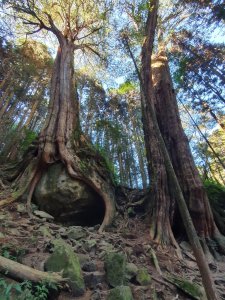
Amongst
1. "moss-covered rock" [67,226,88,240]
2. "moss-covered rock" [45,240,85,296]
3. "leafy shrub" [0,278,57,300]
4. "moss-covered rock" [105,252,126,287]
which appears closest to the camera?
"leafy shrub" [0,278,57,300]

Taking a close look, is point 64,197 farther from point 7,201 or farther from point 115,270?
point 115,270

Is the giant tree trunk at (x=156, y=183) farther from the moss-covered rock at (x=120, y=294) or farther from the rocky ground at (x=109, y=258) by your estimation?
the moss-covered rock at (x=120, y=294)

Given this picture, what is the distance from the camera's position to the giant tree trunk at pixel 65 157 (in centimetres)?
589

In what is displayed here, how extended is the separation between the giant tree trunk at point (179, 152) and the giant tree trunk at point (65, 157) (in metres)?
1.86

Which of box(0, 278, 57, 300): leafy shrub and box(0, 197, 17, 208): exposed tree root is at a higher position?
box(0, 197, 17, 208): exposed tree root

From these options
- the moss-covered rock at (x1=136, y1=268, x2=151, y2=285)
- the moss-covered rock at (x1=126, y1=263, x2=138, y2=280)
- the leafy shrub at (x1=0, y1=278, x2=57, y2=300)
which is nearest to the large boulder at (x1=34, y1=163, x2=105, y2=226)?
the moss-covered rock at (x1=126, y1=263, x2=138, y2=280)

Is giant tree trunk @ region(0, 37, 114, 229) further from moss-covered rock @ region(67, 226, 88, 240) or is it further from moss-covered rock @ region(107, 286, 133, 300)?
moss-covered rock @ region(107, 286, 133, 300)

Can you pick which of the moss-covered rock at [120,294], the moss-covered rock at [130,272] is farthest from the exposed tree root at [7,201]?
the moss-covered rock at [120,294]

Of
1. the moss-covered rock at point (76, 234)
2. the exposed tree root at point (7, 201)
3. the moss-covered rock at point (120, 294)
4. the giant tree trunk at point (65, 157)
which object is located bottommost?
the moss-covered rock at point (120, 294)

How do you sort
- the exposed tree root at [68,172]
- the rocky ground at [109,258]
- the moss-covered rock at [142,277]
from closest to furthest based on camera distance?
the rocky ground at [109,258]
the moss-covered rock at [142,277]
the exposed tree root at [68,172]

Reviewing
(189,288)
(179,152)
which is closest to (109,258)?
(189,288)

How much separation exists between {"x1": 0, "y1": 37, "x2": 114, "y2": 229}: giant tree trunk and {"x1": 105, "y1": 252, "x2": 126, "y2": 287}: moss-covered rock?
2.02 metres

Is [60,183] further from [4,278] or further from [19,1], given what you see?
[19,1]

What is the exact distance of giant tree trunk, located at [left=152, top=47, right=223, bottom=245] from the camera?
227 inches
